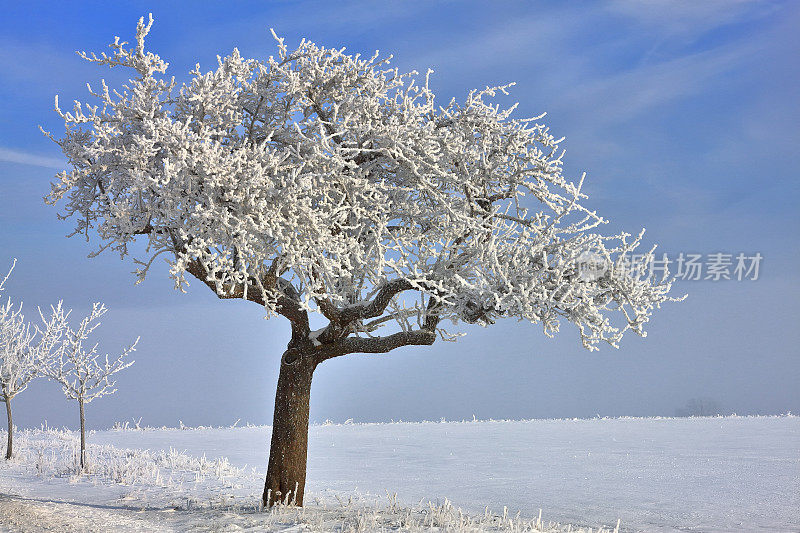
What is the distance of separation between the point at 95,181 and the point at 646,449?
62.9 ft

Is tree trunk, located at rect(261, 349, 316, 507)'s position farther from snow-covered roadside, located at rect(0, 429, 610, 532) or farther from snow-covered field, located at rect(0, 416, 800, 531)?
snow-covered field, located at rect(0, 416, 800, 531)

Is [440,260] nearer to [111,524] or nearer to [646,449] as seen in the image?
[111,524]

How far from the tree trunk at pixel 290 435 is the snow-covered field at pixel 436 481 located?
66 cm

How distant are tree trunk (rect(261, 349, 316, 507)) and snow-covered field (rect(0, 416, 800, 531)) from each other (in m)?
0.66

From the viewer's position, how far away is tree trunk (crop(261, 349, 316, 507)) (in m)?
11.6

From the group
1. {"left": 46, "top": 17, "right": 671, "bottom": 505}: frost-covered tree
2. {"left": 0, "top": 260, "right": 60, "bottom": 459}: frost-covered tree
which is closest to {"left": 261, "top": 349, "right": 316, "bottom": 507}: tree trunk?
{"left": 46, "top": 17, "right": 671, "bottom": 505}: frost-covered tree

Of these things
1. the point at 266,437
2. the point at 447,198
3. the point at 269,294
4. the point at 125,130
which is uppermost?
the point at 125,130

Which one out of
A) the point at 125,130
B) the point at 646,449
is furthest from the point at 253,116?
the point at 646,449

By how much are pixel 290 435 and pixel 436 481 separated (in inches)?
241

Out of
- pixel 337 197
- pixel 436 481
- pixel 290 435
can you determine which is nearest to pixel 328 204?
pixel 337 197

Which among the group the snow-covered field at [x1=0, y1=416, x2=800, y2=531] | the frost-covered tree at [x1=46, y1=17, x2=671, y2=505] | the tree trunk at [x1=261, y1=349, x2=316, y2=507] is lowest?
the snow-covered field at [x1=0, y1=416, x2=800, y2=531]

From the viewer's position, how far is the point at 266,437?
97.8 ft

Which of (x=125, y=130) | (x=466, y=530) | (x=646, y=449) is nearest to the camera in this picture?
(x=466, y=530)

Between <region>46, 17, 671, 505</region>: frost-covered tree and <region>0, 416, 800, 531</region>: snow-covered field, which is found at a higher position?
<region>46, 17, 671, 505</region>: frost-covered tree
